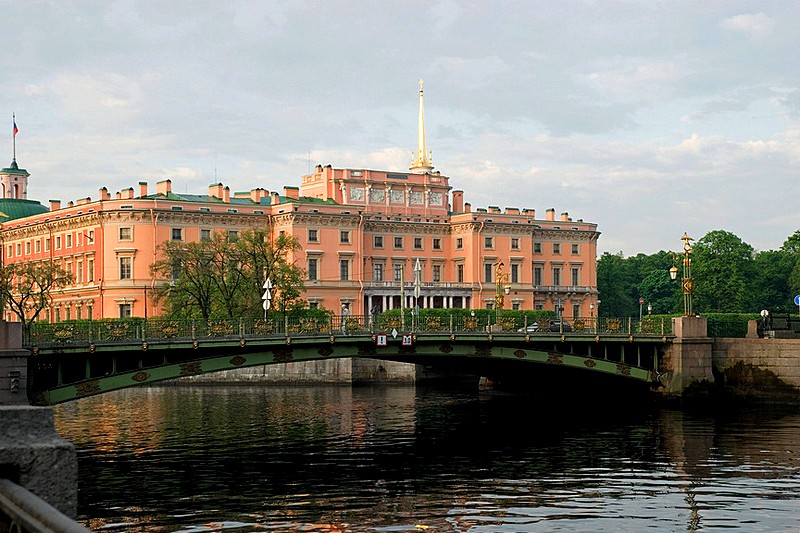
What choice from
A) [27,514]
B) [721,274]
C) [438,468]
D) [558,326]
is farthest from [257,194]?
[27,514]

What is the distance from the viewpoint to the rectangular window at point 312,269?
111062mm

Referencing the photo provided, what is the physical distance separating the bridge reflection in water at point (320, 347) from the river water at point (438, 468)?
2654 mm

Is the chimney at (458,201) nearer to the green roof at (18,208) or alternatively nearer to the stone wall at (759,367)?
the green roof at (18,208)

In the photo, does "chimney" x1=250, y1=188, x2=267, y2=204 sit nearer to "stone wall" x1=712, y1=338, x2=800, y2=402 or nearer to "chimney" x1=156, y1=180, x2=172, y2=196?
"chimney" x1=156, y1=180, x2=172, y2=196

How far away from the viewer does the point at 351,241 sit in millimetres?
113875

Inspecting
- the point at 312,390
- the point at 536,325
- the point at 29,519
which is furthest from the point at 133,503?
the point at 312,390

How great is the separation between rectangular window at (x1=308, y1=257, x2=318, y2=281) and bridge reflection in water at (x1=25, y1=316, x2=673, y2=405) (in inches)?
1898

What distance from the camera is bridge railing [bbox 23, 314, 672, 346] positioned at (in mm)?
40000

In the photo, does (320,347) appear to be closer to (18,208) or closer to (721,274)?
(721,274)

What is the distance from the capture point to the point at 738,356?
5850cm

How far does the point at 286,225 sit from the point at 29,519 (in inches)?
4073

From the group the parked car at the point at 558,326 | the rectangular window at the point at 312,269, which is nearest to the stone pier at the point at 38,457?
the parked car at the point at 558,326

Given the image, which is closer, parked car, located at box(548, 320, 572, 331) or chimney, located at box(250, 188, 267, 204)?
parked car, located at box(548, 320, 572, 331)

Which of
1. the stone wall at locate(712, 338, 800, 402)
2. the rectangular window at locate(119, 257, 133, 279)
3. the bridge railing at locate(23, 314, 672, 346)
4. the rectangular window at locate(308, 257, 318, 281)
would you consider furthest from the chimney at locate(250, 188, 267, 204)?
the stone wall at locate(712, 338, 800, 402)
